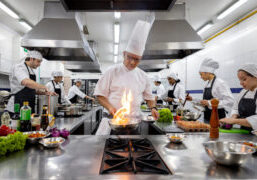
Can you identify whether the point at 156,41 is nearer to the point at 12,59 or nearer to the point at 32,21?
the point at 32,21

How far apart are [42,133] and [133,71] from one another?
1243mm

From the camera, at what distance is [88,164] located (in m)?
0.97

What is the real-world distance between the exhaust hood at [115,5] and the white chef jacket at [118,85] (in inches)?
26.0

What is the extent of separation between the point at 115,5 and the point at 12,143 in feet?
5.23

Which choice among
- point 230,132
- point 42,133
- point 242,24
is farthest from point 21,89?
point 242,24

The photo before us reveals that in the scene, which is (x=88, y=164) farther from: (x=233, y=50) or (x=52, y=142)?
(x=233, y=50)

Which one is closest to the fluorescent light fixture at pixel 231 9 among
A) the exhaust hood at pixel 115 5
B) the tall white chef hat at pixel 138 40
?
the exhaust hood at pixel 115 5

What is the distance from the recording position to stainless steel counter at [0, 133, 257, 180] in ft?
2.77

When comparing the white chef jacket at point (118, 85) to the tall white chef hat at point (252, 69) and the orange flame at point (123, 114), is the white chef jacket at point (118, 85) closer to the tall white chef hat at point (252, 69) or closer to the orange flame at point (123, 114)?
the orange flame at point (123, 114)

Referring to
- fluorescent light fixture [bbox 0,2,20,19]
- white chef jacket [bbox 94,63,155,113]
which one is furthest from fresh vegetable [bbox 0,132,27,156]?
fluorescent light fixture [bbox 0,2,20,19]

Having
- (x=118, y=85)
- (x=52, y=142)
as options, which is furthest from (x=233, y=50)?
(x=52, y=142)

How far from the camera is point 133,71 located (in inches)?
88.2

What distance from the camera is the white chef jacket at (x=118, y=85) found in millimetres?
2117

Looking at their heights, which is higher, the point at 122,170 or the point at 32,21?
the point at 32,21
